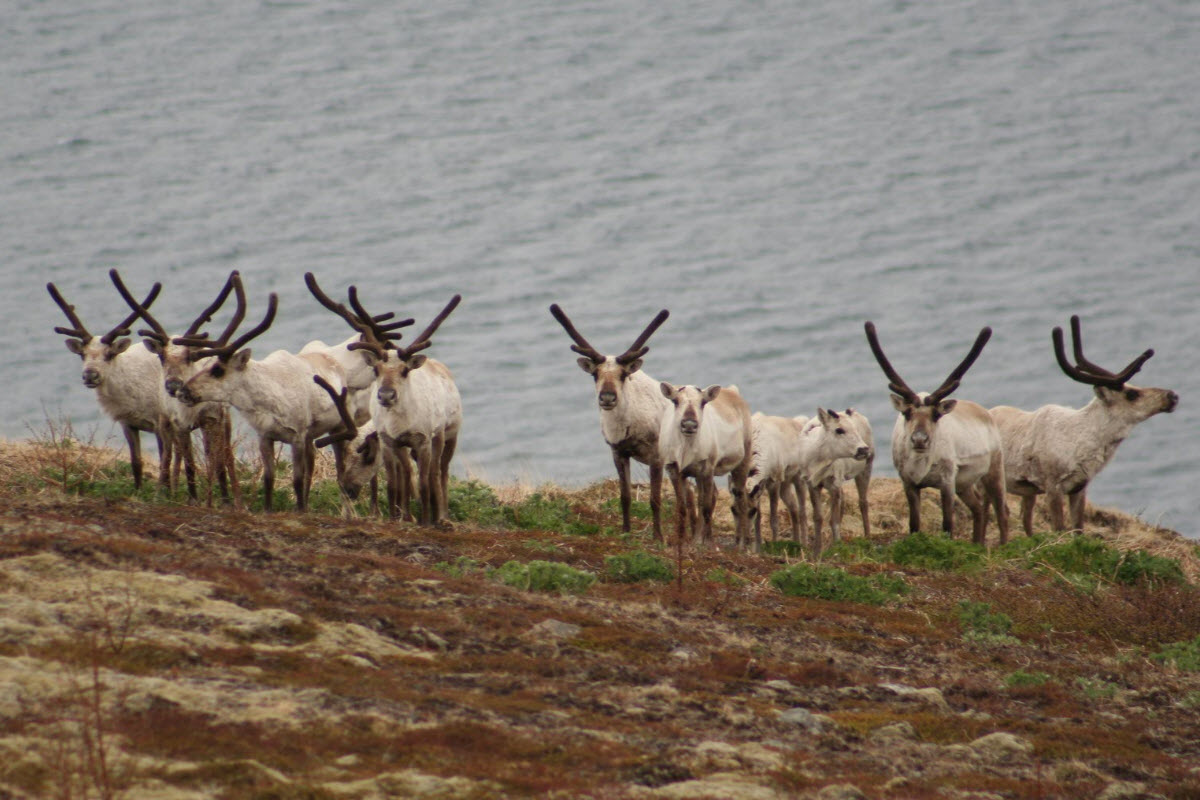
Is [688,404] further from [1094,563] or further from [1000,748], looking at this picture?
[1000,748]

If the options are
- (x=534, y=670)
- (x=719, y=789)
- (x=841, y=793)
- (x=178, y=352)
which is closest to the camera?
(x=719, y=789)

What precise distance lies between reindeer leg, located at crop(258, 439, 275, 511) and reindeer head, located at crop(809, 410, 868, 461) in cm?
709

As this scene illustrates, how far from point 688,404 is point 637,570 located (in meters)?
3.91

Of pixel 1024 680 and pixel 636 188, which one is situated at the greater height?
pixel 636 188

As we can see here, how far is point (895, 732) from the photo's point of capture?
7570 mm

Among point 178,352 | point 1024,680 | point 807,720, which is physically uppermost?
point 178,352

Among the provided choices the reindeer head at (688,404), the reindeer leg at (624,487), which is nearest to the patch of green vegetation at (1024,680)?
the reindeer head at (688,404)

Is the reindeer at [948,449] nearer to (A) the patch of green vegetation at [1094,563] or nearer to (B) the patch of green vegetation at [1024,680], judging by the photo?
(A) the patch of green vegetation at [1094,563]

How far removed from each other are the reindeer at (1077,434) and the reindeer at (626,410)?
522cm

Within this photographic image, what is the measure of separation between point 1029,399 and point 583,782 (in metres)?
72.4

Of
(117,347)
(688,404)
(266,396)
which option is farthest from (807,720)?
(117,347)

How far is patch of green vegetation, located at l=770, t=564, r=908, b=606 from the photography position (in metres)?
11.9

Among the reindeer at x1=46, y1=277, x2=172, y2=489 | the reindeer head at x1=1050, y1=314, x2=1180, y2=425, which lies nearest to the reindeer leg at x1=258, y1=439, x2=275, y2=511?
the reindeer at x1=46, y1=277, x2=172, y2=489

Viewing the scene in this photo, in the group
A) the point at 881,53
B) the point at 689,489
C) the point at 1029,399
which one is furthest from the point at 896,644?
the point at 881,53
